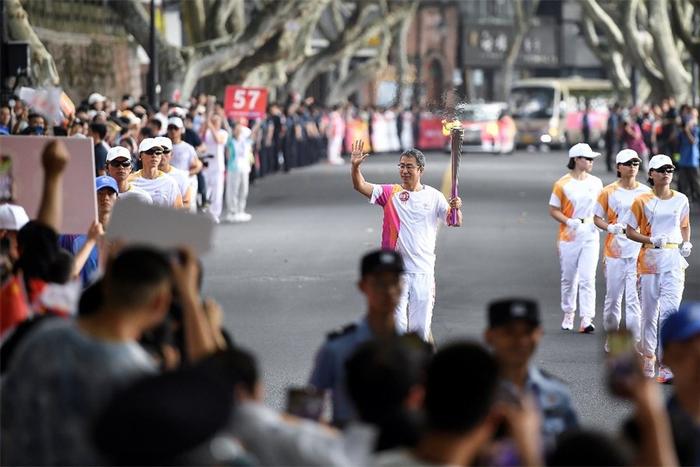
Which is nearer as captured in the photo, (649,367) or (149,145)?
(649,367)

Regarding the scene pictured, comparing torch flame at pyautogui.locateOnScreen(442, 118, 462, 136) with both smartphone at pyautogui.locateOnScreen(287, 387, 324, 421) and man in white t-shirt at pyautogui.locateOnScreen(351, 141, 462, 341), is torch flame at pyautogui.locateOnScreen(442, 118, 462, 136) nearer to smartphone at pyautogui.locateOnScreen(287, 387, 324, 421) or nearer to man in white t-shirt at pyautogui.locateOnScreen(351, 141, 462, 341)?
man in white t-shirt at pyautogui.locateOnScreen(351, 141, 462, 341)

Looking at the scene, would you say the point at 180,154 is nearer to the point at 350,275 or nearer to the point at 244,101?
the point at 350,275

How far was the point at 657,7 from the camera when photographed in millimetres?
47000

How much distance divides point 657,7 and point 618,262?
109ft

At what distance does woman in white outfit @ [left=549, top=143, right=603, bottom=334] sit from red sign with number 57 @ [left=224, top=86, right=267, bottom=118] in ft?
57.0

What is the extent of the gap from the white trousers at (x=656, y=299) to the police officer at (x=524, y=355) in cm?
689

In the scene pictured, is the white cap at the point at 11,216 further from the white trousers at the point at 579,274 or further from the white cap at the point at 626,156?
the white trousers at the point at 579,274

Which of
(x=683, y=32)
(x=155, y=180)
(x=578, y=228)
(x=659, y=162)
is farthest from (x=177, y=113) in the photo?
(x=683, y=32)

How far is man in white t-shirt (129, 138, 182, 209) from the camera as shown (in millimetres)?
15727

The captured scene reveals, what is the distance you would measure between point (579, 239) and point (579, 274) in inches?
12.4

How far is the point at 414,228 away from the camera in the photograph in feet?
43.4

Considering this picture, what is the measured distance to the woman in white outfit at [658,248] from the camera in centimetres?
1370

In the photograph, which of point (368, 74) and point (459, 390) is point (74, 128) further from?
point (368, 74)

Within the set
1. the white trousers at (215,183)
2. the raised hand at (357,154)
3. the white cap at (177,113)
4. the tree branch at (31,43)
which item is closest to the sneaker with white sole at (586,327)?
the raised hand at (357,154)
